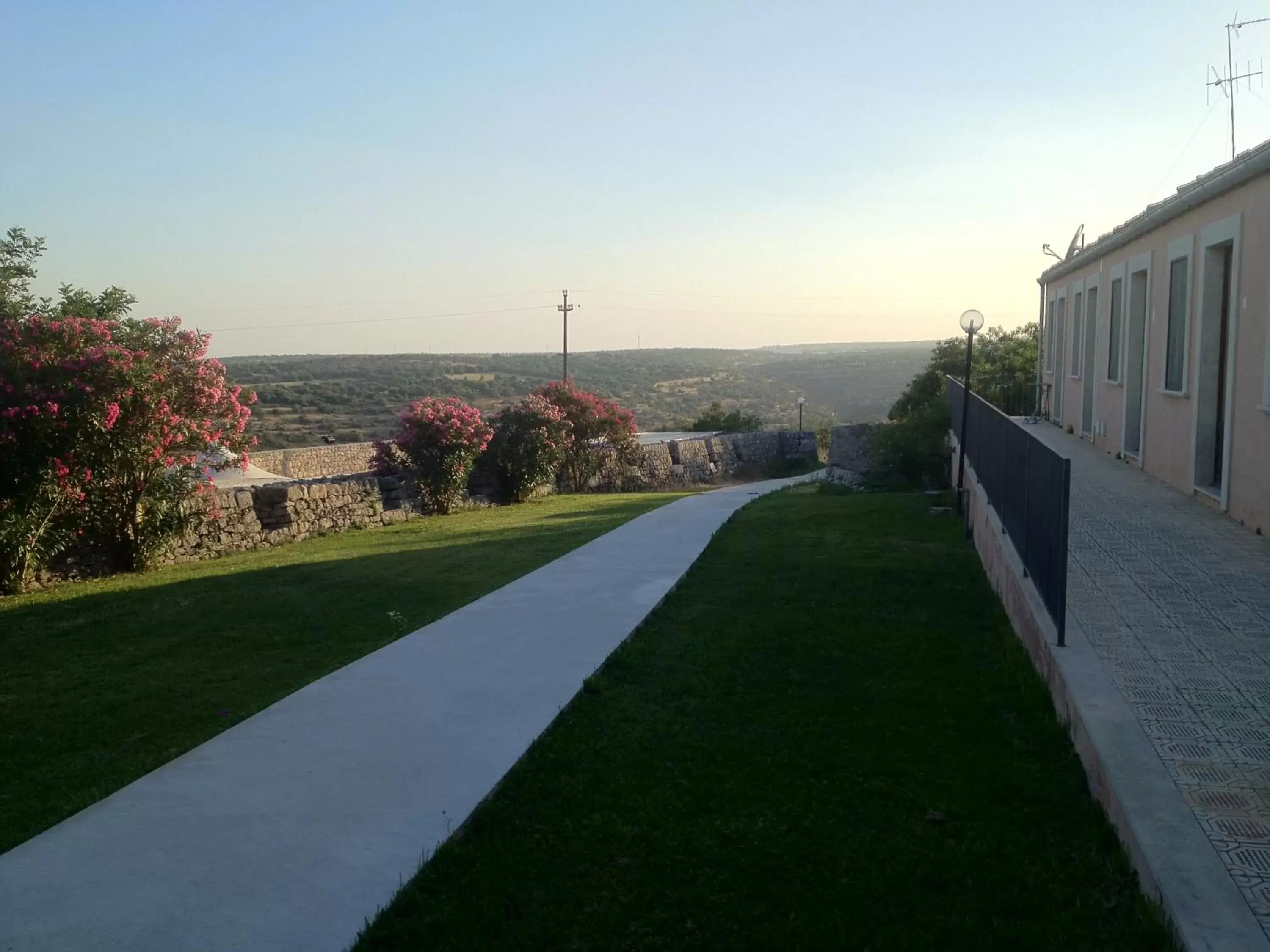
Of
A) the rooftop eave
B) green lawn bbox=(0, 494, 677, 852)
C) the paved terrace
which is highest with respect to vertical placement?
the rooftop eave

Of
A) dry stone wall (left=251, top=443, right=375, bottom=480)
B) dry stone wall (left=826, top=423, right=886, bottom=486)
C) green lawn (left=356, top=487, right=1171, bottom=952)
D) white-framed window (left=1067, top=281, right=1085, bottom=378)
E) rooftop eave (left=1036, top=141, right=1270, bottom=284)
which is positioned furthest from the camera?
dry stone wall (left=251, top=443, right=375, bottom=480)

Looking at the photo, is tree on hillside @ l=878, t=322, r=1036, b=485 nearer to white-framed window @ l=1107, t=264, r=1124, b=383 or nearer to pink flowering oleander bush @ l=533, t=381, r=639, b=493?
white-framed window @ l=1107, t=264, r=1124, b=383

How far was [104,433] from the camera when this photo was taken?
11016 mm

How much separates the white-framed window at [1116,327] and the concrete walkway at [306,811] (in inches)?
409

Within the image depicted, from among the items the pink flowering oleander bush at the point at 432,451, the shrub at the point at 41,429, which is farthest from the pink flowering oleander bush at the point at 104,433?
the pink flowering oleander bush at the point at 432,451

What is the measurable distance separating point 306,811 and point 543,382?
63.1 metres

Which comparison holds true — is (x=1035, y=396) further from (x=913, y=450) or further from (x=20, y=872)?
(x=20, y=872)

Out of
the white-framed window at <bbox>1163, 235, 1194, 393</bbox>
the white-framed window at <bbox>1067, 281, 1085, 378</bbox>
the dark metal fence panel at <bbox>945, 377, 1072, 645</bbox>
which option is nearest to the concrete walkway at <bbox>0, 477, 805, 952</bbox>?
the dark metal fence panel at <bbox>945, 377, 1072, 645</bbox>

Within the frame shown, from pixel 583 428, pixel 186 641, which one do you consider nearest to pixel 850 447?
pixel 583 428

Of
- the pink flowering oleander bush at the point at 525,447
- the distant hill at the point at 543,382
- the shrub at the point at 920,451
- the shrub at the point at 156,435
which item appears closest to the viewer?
the shrub at the point at 156,435

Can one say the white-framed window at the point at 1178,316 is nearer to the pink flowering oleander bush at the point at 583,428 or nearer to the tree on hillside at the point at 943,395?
the tree on hillside at the point at 943,395

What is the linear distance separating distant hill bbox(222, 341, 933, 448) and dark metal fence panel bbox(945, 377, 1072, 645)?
1338 inches

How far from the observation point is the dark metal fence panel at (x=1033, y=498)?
5.42m

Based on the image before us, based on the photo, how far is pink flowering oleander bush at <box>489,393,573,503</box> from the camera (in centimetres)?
2014
